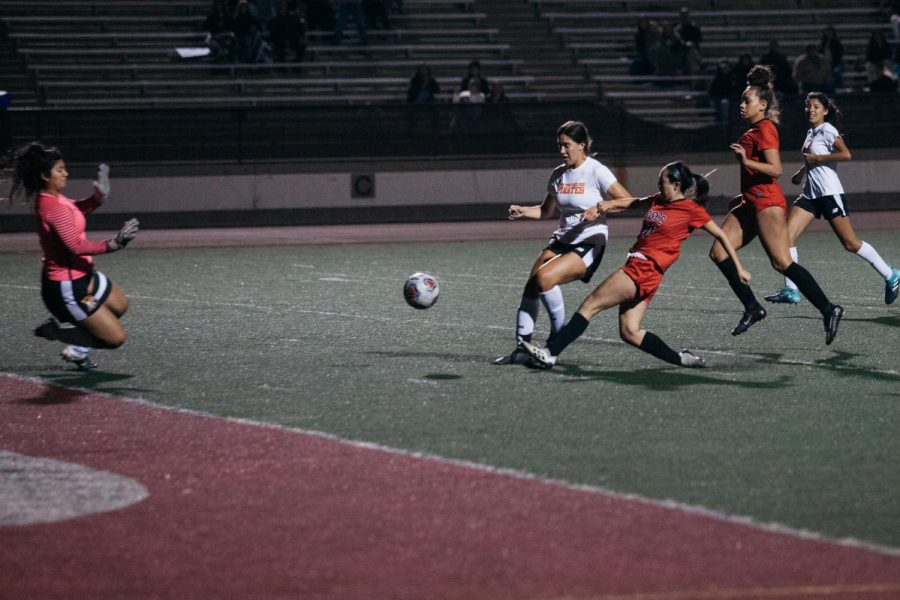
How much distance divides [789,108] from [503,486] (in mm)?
20088

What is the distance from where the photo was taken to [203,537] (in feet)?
18.2

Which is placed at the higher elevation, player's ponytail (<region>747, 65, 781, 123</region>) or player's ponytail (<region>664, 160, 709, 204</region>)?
player's ponytail (<region>747, 65, 781, 123</region>)

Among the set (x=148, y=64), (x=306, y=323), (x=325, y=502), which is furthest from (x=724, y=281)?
(x=148, y=64)

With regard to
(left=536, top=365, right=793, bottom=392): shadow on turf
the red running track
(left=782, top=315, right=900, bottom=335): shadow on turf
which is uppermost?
the red running track

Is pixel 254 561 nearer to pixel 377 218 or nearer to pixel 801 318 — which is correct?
pixel 801 318

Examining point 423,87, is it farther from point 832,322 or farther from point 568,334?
point 568,334

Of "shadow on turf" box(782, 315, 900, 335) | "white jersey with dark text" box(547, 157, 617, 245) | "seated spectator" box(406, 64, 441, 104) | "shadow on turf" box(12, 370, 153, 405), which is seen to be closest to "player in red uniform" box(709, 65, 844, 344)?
"shadow on turf" box(782, 315, 900, 335)

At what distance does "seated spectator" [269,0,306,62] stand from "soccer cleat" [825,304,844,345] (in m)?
18.7

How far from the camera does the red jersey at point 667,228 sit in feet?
30.6

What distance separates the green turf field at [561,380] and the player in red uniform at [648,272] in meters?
0.18

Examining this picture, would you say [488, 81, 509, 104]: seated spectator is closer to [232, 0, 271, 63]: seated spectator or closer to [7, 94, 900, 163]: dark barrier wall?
[7, 94, 900, 163]: dark barrier wall

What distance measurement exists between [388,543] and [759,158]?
6526 mm

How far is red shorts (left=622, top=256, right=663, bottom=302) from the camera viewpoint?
9.19 m

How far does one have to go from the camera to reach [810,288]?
Answer: 414 inches
